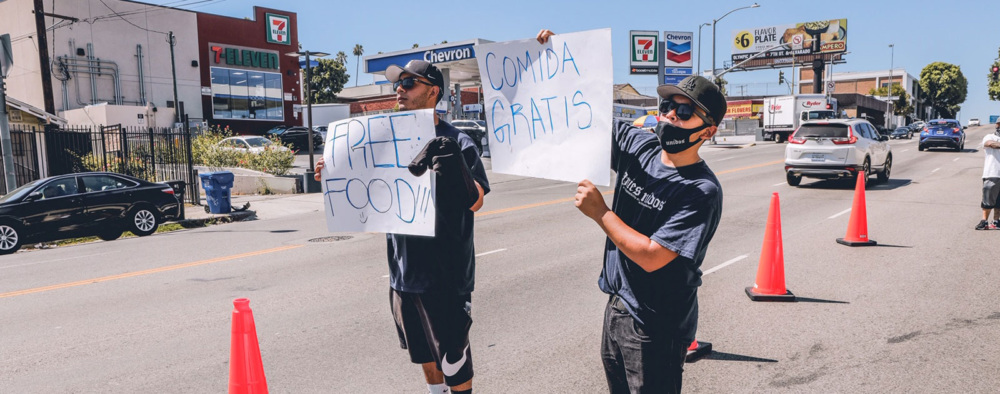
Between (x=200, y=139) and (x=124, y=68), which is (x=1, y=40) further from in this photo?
(x=124, y=68)

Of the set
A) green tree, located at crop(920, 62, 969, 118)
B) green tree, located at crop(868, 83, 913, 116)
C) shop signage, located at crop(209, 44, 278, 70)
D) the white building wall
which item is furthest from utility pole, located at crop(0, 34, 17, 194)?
green tree, located at crop(920, 62, 969, 118)

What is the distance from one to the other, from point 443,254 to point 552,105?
2.75 ft

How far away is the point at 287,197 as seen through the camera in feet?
66.1

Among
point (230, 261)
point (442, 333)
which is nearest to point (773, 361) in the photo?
point (442, 333)

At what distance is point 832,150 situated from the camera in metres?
16.3

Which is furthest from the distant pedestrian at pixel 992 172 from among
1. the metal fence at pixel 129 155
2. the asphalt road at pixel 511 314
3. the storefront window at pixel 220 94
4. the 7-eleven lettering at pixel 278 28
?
the 7-eleven lettering at pixel 278 28

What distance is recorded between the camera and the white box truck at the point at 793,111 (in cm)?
4278

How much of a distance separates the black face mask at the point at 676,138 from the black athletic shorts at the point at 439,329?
118cm

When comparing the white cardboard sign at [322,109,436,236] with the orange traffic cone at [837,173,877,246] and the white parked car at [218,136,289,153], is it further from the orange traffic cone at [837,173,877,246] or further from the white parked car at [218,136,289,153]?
the white parked car at [218,136,289,153]

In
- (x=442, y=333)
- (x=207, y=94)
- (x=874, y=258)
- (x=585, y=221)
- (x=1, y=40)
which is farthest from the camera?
(x=207, y=94)

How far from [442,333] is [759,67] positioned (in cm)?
8513

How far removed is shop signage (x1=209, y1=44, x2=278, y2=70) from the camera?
4525cm

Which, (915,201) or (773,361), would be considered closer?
(773,361)

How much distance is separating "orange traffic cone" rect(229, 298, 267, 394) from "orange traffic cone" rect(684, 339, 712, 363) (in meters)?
3.12
